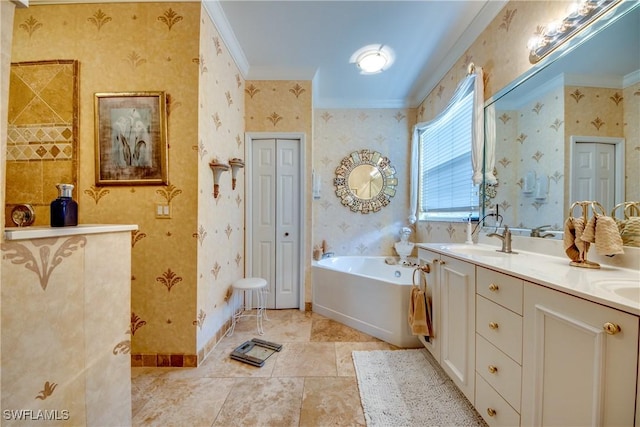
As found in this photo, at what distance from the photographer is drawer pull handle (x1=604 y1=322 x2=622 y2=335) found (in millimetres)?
636

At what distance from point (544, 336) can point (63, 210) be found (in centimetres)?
192

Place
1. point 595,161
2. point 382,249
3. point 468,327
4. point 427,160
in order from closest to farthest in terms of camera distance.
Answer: point 595,161
point 468,327
point 427,160
point 382,249

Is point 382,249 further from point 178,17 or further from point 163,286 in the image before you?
point 178,17

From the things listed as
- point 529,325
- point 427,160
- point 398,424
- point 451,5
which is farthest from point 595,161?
point 427,160

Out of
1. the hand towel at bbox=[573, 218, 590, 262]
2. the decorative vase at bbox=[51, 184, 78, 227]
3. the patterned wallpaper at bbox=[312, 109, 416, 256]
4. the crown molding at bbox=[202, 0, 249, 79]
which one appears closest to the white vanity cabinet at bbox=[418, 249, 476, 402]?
the hand towel at bbox=[573, 218, 590, 262]

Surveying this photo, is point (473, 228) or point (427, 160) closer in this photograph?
point (473, 228)

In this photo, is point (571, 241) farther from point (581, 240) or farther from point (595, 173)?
point (595, 173)

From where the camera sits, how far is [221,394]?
58.5 inches

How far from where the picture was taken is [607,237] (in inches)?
39.2

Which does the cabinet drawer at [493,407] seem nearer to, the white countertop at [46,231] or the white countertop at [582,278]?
the white countertop at [582,278]

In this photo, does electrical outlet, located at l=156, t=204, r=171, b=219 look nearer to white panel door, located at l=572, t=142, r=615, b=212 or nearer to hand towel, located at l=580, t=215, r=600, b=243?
hand towel, located at l=580, t=215, r=600, b=243

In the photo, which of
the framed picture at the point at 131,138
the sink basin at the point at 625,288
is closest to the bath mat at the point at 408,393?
the sink basin at the point at 625,288

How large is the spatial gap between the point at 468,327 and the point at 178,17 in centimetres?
284

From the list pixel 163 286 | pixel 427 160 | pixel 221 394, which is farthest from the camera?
pixel 427 160
